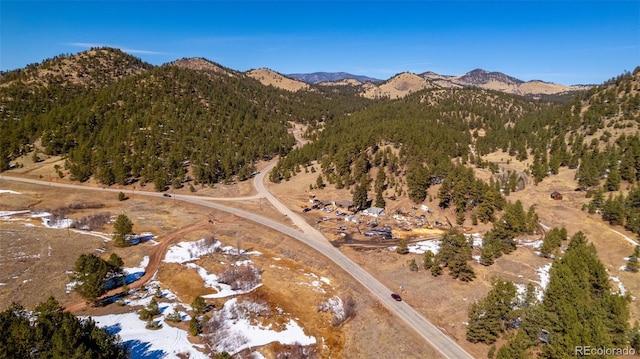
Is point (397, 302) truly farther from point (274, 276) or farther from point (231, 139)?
point (231, 139)

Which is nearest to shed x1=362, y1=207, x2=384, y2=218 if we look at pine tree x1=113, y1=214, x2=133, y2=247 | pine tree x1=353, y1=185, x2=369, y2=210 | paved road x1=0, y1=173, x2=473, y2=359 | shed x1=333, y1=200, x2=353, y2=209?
pine tree x1=353, y1=185, x2=369, y2=210

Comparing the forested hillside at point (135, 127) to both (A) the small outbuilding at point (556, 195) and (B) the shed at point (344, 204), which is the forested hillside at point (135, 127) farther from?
(A) the small outbuilding at point (556, 195)

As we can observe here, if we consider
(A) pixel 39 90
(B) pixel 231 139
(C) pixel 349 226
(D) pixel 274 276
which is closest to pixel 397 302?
(D) pixel 274 276

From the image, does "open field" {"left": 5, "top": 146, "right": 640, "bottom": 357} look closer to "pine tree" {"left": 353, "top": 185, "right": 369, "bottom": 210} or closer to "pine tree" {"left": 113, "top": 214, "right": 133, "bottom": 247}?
"pine tree" {"left": 113, "top": 214, "right": 133, "bottom": 247}

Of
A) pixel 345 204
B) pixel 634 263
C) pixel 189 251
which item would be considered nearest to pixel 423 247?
pixel 345 204

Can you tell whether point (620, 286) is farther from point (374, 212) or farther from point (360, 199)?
point (360, 199)
